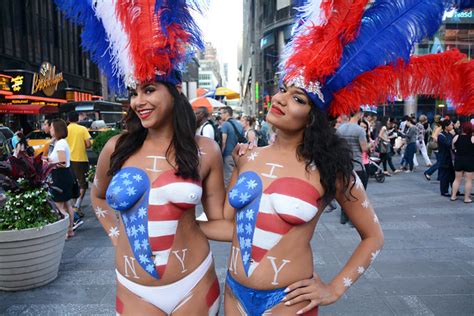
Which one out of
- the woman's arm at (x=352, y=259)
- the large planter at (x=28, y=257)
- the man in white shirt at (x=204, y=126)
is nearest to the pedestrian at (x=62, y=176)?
the large planter at (x=28, y=257)

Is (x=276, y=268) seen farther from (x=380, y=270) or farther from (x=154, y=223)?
(x=380, y=270)

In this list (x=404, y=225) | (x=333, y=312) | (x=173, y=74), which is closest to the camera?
(x=173, y=74)

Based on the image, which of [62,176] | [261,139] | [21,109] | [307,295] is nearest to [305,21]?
[307,295]

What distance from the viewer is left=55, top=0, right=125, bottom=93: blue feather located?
2045 mm

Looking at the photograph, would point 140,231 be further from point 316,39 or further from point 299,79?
point 316,39

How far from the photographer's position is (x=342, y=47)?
182cm

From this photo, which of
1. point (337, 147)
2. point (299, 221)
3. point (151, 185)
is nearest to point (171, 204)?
point (151, 185)

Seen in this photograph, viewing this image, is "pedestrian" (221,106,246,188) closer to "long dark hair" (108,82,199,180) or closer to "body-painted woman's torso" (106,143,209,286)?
"long dark hair" (108,82,199,180)

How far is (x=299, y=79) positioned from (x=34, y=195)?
10.8 ft

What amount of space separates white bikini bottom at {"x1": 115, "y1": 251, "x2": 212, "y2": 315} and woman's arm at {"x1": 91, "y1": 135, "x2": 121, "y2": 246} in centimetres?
35

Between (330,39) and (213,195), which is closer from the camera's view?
(330,39)

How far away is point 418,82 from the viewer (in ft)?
6.03

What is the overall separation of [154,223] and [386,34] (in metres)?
1.39

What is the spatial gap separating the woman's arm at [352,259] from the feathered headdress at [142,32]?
105 cm
